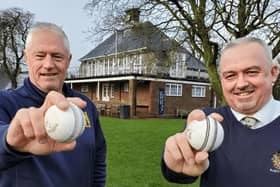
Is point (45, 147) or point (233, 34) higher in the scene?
point (233, 34)

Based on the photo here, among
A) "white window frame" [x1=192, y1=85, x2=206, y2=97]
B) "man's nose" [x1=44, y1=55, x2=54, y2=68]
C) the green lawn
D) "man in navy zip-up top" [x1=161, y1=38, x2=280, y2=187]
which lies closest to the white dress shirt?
"man in navy zip-up top" [x1=161, y1=38, x2=280, y2=187]

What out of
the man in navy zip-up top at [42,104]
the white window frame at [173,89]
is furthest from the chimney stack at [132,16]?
the white window frame at [173,89]

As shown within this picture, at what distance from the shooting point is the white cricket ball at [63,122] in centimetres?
127

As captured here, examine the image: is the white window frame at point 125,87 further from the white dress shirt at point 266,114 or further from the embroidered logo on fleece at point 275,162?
the embroidered logo on fleece at point 275,162

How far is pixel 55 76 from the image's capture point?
8.10ft

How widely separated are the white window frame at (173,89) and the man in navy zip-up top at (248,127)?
3694 centimetres

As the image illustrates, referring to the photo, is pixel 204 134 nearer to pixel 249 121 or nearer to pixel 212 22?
pixel 249 121

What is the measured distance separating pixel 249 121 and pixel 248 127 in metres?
0.04

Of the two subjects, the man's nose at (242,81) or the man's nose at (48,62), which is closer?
the man's nose at (242,81)

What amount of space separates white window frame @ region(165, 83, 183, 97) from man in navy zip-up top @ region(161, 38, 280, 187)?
36.9 m

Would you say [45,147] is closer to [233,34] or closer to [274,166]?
[274,166]

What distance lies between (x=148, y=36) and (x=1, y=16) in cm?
3620

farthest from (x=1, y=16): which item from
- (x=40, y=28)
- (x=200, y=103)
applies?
(x=40, y=28)

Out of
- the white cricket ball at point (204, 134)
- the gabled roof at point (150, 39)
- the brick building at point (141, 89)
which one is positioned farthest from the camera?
the brick building at point (141, 89)
